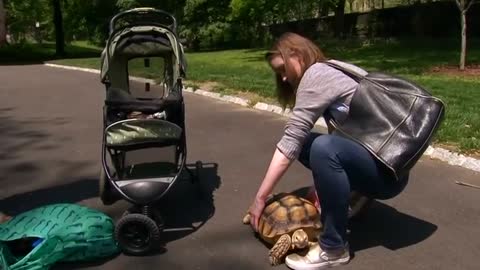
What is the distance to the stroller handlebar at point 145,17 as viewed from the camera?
571cm

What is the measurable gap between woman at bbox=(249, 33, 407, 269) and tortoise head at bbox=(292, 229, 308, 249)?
2.5 inches

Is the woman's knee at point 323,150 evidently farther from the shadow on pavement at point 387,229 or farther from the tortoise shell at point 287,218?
the shadow on pavement at point 387,229

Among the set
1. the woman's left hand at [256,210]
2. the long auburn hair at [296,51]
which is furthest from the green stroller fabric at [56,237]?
the long auburn hair at [296,51]

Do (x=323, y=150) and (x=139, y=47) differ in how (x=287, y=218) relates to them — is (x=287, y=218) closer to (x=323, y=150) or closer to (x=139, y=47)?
(x=323, y=150)

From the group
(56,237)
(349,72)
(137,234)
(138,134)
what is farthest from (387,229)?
(56,237)

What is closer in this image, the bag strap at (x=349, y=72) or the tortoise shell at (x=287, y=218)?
the bag strap at (x=349, y=72)

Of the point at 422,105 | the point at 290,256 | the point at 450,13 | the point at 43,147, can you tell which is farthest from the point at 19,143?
the point at 450,13

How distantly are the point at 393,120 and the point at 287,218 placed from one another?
3.21 feet

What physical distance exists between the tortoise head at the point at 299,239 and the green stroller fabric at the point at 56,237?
1.23m

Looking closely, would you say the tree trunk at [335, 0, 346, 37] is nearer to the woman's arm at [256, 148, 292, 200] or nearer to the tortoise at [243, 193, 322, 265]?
the tortoise at [243, 193, 322, 265]

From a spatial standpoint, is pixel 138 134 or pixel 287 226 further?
pixel 138 134

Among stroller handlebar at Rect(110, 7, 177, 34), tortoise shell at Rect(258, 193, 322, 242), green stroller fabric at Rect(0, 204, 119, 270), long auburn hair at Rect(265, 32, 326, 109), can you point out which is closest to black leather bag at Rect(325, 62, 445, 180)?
long auburn hair at Rect(265, 32, 326, 109)

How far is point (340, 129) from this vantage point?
12.8 ft

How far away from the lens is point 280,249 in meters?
4.01
